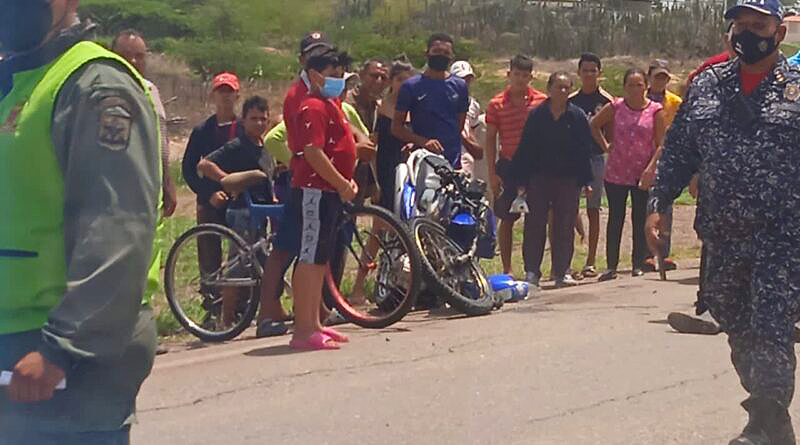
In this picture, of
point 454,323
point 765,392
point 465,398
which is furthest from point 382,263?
point 765,392

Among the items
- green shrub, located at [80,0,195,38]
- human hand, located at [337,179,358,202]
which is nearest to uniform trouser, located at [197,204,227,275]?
human hand, located at [337,179,358,202]

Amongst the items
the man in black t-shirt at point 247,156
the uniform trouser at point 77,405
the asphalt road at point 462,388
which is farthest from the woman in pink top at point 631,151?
the uniform trouser at point 77,405

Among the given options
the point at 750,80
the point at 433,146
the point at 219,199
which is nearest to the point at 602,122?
the point at 433,146

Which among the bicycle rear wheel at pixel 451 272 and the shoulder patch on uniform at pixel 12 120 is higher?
the shoulder patch on uniform at pixel 12 120

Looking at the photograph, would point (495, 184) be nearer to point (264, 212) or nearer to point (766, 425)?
point (264, 212)

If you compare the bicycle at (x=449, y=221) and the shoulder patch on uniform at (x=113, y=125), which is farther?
the bicycle at (x=449, y=221)

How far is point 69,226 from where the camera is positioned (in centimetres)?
324

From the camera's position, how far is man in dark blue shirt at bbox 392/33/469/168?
1060cm

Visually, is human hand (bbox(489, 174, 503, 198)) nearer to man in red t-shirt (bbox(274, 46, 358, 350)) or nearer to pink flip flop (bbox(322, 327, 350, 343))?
pink flip flop (bbox(322, 327, 350, 343))

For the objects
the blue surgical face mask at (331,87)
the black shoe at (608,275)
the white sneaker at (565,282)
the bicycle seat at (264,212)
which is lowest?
the black shoe at (608,275)

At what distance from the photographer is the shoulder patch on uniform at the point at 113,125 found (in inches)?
126

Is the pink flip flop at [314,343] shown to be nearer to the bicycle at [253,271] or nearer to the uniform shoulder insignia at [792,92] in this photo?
the bicycle at [253,271]

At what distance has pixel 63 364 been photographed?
3137mm

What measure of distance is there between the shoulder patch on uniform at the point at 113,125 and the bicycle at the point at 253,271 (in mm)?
5633
